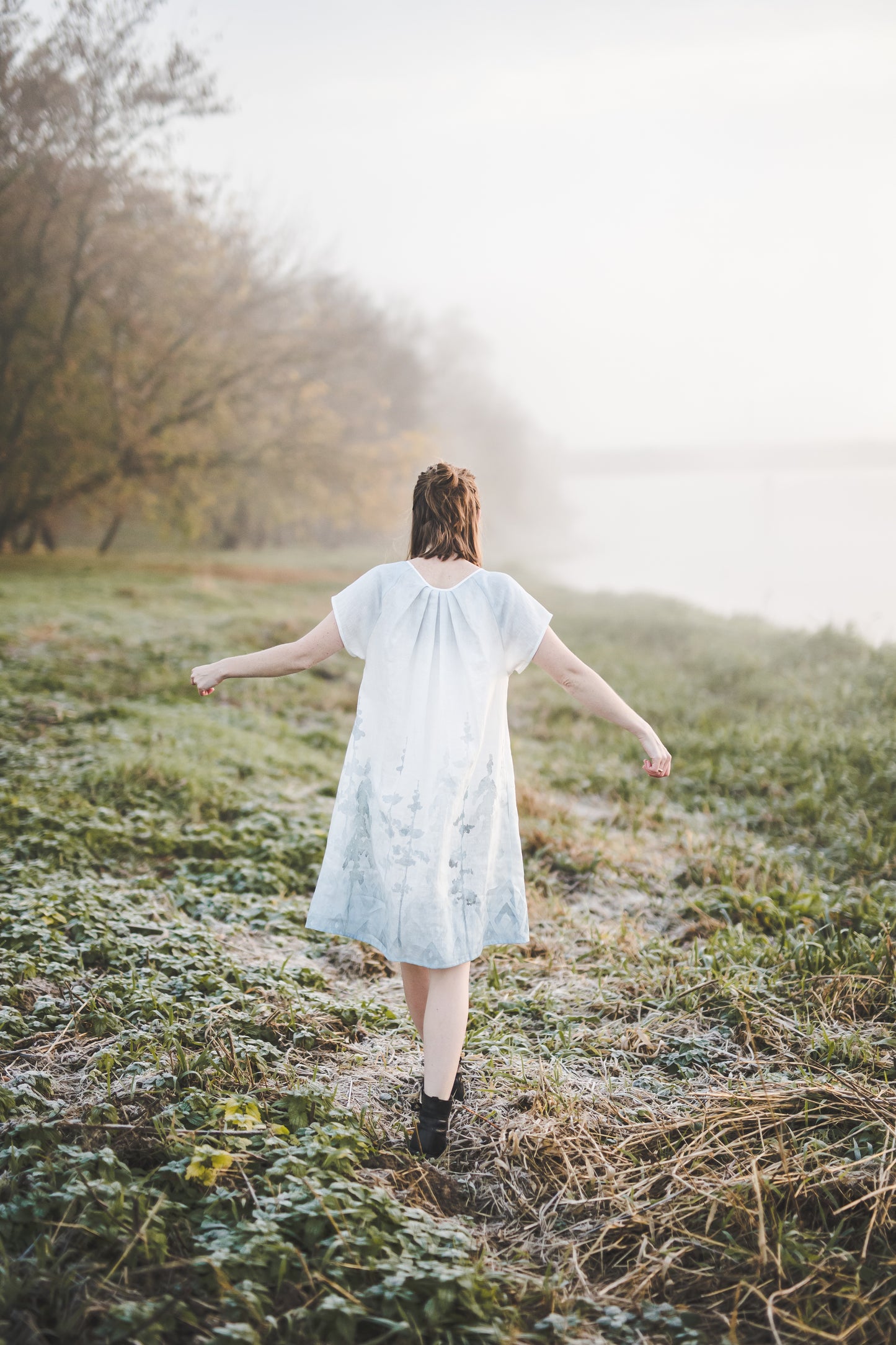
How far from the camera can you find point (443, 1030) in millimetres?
2604

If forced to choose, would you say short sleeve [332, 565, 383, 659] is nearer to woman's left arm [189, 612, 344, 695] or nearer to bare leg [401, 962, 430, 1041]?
woman's left arm [189, 612, 344, 695]

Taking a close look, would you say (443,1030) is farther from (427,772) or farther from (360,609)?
(360,609)

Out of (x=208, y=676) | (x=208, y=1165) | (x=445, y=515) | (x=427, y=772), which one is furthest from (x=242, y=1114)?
(x=445, y=515)

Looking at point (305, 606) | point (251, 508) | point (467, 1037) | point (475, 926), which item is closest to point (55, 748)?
point (467, 1037)

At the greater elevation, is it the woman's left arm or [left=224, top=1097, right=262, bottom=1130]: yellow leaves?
the woman's left arm

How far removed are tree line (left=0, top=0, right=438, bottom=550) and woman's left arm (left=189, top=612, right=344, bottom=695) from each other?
15273mm

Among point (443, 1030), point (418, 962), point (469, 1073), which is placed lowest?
point (469, 1073)

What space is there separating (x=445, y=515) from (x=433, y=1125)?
181cm

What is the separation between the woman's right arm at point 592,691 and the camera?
267 centimetres

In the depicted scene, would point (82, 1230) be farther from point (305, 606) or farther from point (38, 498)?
point (38, 498)

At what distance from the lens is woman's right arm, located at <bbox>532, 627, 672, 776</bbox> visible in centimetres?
267

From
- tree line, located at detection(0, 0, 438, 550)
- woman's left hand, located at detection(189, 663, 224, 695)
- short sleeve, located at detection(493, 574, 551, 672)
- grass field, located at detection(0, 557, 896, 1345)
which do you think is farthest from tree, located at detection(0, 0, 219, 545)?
short sleeve, located at detection(493, 574, 551, 672)

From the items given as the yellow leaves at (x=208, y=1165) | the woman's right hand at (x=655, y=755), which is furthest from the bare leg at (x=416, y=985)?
the woman's right hand at (x=655, y=755)

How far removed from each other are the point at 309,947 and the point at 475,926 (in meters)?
1.70
